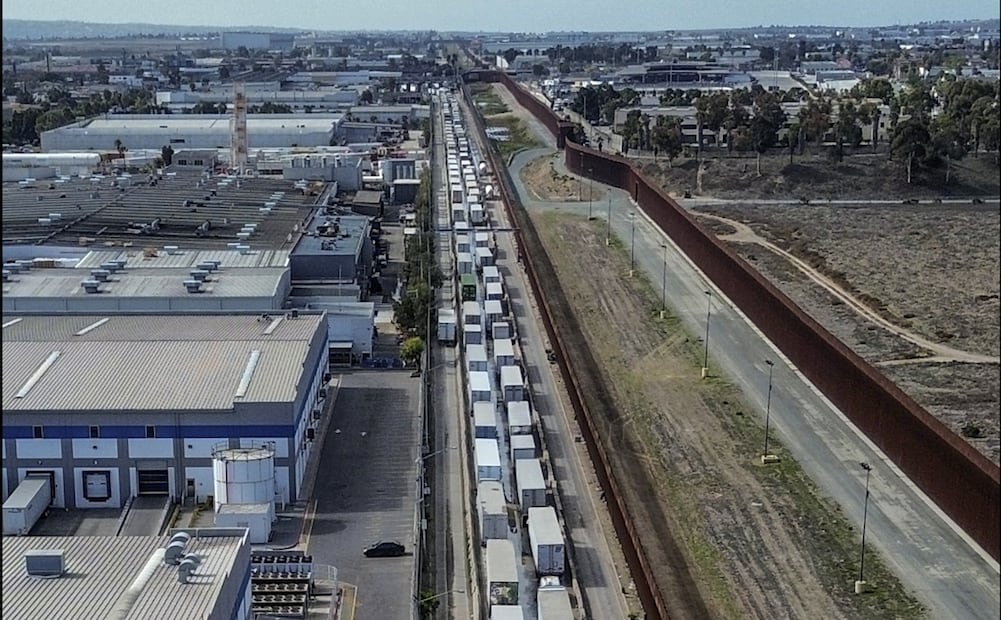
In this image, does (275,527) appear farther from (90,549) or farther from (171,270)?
(171,270)

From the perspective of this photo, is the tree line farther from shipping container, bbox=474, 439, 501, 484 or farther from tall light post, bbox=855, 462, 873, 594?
shipping container, bbox=474, 439, 501, 484

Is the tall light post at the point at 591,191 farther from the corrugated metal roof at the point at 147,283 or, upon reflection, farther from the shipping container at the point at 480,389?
the shipping container at the point at 480,389

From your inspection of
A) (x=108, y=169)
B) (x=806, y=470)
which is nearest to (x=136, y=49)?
(x=108, y=169)

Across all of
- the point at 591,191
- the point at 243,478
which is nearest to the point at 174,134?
the point at 591,191

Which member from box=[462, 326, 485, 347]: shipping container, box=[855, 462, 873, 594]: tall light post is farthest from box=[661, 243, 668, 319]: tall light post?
box=[855, 462, 873, 594]: tall light post

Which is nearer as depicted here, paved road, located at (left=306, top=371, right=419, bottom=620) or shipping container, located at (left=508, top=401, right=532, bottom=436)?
paved road, located at (left=306, top=371, right=419, bottom=620)

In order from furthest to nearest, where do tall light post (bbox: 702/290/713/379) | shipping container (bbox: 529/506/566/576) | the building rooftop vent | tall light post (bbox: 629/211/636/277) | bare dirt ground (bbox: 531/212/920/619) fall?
tall light post (bbox: 629/211/636/277) < tall light post (bbox: 702/290/713/379) < shipping container (bbox: 529/506/566/576) < bare dirt ground (bbox: 531/212/920/619) < the building rooftop vent

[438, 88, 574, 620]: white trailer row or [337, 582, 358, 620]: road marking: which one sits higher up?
[438, 88, 574, 620]: white trailer row
